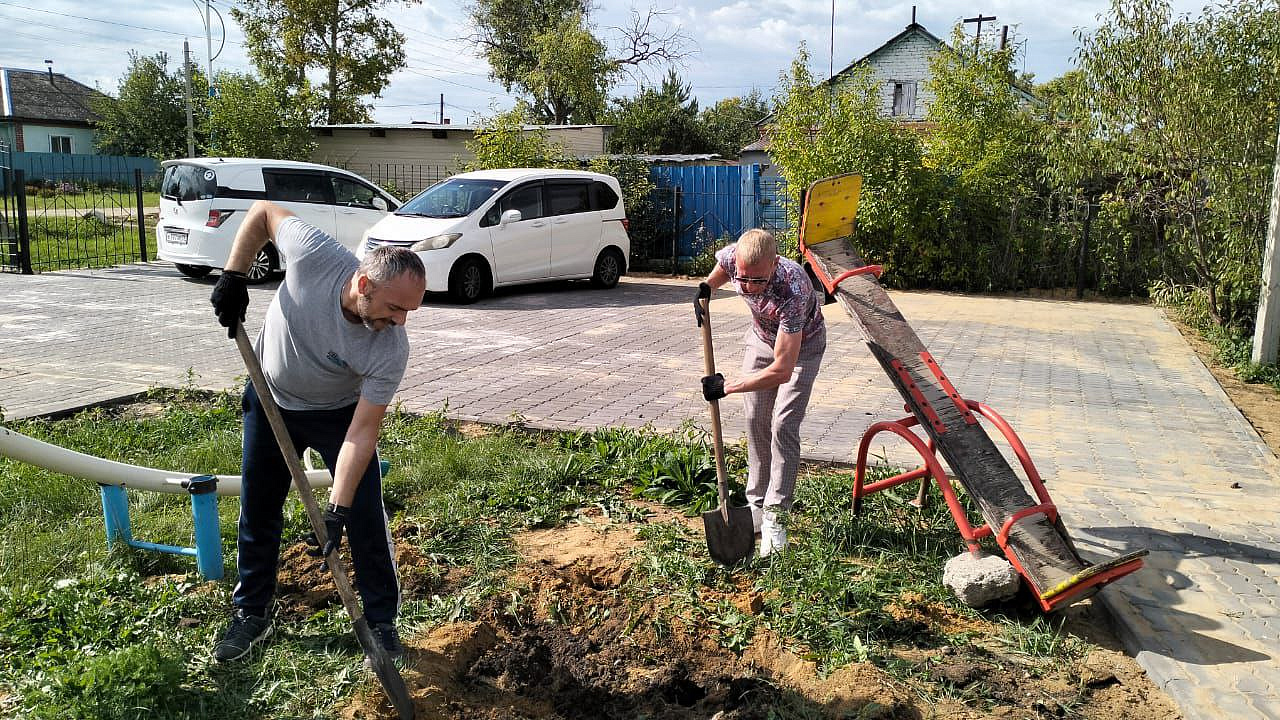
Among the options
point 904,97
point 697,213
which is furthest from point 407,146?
point 904,97

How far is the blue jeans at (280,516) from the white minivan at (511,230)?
9117mm

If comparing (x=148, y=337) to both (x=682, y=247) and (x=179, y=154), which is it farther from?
(x=179, y=154)

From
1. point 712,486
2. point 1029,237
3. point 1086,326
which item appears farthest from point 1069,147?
point 712,486

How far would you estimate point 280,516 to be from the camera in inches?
145

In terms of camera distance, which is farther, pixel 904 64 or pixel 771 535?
pixel 904 64

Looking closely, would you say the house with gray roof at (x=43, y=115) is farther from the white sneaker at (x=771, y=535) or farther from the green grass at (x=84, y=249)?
the white sneaker at (x=771, y=535)

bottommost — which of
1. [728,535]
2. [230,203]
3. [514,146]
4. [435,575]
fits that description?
[435,575]

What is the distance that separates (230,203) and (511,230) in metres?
4.01

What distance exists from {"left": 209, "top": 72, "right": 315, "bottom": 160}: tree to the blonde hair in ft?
67.3

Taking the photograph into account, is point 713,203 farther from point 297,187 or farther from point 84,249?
point 84,249

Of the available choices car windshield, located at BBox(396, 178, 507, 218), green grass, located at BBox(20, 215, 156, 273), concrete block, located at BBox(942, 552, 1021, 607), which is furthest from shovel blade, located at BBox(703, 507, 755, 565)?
green grass, located at BBox(20, 215, 156, 273)

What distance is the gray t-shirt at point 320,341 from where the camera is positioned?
3.23 metres

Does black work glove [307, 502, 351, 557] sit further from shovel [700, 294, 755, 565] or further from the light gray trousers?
the light gray trousers

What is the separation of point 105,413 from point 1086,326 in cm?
1139
